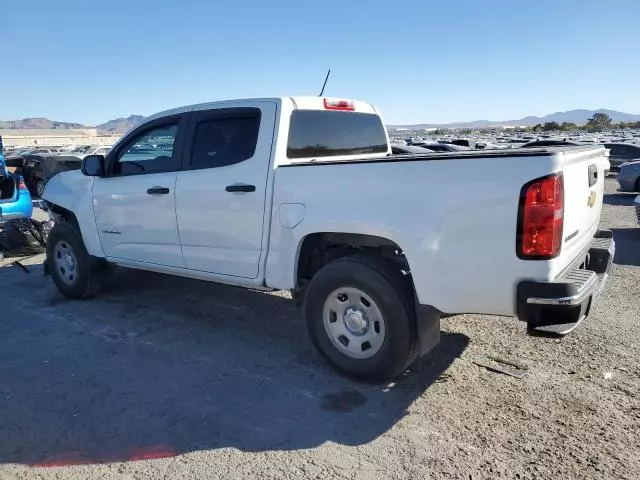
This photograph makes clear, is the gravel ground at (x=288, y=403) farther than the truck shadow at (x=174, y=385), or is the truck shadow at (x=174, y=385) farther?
the truck shadow at (x=174, y=385)

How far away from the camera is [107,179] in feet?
17.9

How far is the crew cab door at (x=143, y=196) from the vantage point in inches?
191

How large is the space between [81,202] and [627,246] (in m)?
8.16

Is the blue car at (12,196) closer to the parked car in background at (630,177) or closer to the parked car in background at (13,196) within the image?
the parked car in background at (13,196)

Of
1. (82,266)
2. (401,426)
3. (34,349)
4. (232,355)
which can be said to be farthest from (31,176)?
(401,426)

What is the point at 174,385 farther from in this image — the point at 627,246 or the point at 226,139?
the point at 627,246

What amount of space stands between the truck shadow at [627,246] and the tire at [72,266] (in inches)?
269

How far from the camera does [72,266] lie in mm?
5965

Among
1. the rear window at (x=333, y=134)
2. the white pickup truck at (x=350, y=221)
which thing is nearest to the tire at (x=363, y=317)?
Answer: the white pickup truck at (x=350, y=221)

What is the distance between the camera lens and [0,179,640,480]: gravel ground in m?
2.92

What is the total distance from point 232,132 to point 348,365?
2147 millimetres

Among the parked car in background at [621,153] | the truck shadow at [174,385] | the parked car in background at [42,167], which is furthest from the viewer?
the parked car in background at [621,153]

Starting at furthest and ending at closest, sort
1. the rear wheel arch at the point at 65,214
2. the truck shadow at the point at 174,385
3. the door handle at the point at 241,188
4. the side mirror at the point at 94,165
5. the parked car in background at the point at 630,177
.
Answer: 1. the parked car in background at the point at 630,177
2. the rear wheel arch at the point at 65,214
3. the side mirror at the point at 94,165
4. the door handle at the point at 241,188
5. the truck shadow at the point at 174,385

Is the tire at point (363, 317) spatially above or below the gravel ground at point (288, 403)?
above
